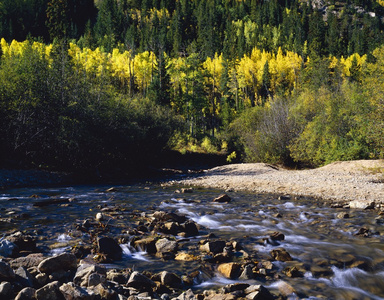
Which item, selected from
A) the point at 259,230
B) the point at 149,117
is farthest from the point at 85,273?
the point at 149,117

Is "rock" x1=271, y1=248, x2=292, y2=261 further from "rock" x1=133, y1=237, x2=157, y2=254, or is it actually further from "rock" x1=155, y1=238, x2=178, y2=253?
"rock" x1=133, y1=237, x2=157, y2=254

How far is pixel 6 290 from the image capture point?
4.21 metres

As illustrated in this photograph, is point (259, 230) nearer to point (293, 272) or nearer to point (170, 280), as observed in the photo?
point (293, 272)

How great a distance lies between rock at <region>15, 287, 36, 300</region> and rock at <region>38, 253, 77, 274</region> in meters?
0.94

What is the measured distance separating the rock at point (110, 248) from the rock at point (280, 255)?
3.33 meters

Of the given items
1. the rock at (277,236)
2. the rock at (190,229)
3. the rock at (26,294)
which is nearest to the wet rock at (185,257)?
the rock at (190,229)

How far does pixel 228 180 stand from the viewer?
67.7 feet

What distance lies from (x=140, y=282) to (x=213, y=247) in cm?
234

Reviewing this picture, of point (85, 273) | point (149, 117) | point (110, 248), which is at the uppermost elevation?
point (149, 117)

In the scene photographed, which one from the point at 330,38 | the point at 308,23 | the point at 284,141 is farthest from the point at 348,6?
the point at 284,141

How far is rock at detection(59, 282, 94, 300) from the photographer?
4.12m

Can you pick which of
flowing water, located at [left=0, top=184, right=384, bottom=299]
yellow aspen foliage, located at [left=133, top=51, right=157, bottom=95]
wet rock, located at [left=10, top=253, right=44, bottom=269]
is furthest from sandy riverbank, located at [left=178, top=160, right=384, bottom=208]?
yellow aspen foliage, located at [left=133, top=51, right=157, bottom=95]

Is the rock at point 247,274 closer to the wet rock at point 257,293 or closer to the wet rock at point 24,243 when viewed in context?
the wet rock at point 257,293

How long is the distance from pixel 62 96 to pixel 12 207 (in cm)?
1289
